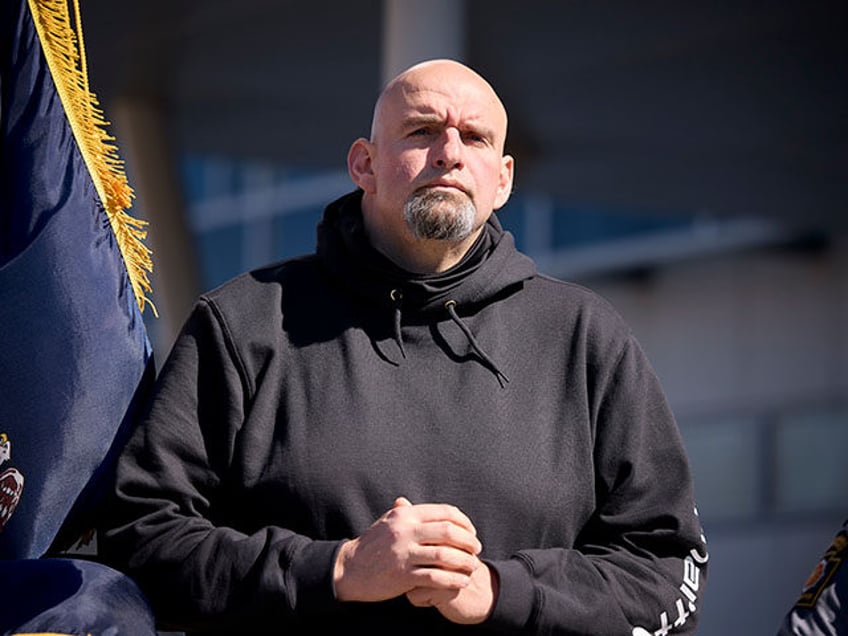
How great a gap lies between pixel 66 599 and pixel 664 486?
1.30 metres

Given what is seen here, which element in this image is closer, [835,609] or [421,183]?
[835,609]

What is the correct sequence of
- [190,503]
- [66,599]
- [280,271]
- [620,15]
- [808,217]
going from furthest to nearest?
[808,217] → [620,15] → [280,271] → [190,503] → [66,599]

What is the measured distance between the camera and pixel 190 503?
392 centimetres

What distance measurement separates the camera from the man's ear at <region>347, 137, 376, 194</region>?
169 inches

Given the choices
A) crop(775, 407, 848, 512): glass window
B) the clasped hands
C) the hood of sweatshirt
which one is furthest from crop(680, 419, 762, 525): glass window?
the clasped hands

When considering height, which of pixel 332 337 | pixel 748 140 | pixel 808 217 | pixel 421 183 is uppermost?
pixel 421 183

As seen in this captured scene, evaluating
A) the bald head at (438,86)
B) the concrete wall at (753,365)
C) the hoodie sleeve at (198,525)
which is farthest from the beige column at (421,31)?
the concrete wall at (753,365)

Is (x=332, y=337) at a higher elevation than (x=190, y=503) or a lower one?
higher

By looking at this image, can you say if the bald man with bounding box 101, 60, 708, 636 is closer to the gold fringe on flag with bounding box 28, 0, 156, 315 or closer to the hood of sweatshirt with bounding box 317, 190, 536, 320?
the hood of sweatshirt with bounding box 317, 190, 536, 320

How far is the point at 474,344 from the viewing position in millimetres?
4117

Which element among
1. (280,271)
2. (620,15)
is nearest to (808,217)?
(620,15)

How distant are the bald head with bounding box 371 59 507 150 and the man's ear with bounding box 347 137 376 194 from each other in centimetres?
3

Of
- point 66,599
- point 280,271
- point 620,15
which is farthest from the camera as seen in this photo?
point 620,15

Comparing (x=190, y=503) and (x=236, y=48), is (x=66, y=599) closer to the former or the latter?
(x=190, y=503)
